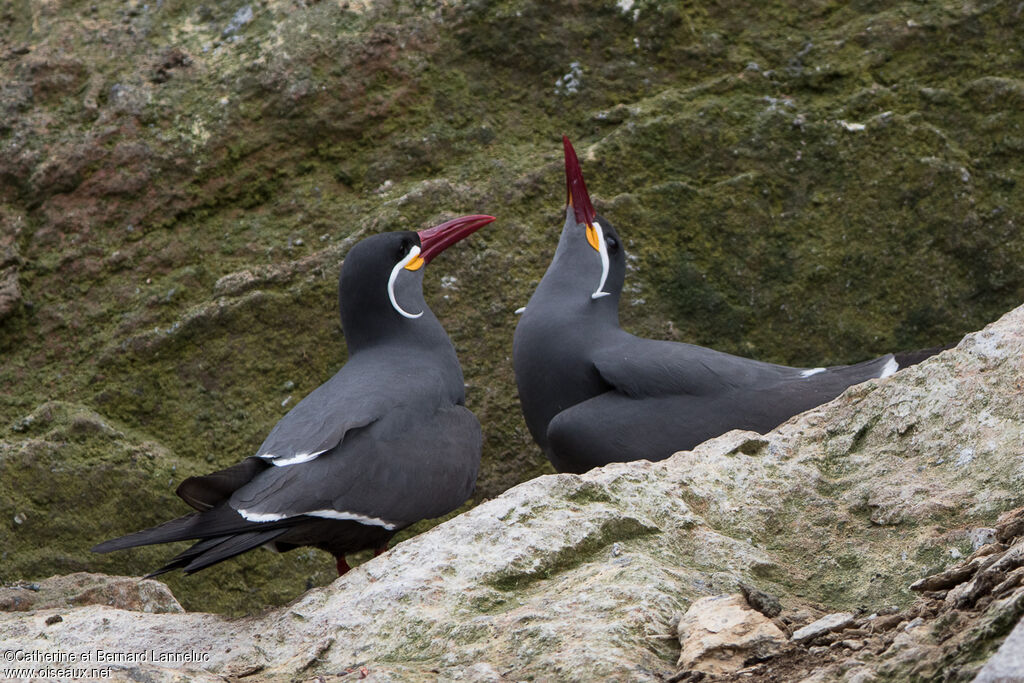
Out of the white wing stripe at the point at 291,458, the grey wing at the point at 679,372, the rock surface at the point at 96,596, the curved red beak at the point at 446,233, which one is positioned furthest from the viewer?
the curved red beak at the point at 446,233

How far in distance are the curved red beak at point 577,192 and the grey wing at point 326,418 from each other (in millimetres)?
1468

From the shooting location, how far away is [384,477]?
4.05 meters

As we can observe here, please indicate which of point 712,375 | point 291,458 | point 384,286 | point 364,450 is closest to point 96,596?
point 291,458

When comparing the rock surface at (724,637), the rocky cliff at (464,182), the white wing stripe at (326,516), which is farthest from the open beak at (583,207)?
the rock surface at (724,637)

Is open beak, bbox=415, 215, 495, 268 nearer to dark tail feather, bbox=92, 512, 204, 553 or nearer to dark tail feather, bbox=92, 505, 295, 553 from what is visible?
dark tail feather, bbox=92, 505, 295, 553

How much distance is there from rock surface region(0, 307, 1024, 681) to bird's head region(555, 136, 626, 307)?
1.85 metres

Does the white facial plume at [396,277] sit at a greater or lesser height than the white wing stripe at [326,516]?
greater

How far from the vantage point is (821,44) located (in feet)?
20.8

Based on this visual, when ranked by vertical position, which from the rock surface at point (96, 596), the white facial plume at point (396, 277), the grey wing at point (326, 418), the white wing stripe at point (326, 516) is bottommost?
the rock surface at point (96, 596)

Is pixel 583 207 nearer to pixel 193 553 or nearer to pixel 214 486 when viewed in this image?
pixel 214 486

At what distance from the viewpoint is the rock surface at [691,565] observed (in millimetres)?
2668

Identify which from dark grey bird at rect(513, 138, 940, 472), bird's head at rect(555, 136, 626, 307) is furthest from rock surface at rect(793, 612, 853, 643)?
bird's head at rect(555, 136, 626, 307)

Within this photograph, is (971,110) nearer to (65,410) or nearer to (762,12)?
(762,12)

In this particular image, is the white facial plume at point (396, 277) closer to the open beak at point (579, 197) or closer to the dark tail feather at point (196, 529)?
the open beak at point (579, 197)
